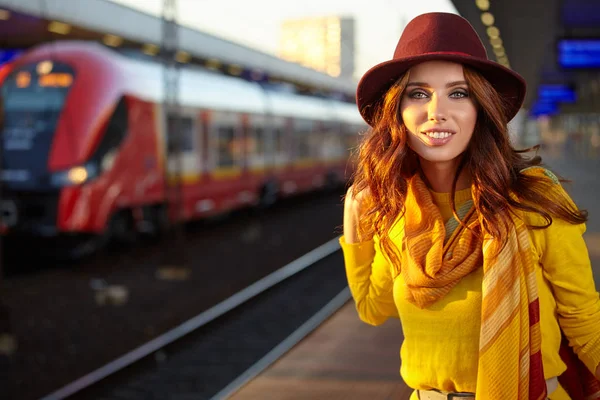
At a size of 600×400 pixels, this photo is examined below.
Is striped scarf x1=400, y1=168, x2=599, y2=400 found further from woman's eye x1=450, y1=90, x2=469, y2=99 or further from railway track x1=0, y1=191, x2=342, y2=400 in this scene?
railway track x1=0, y1=191, x2=342, y2=400

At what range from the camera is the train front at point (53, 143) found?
35.3 feet

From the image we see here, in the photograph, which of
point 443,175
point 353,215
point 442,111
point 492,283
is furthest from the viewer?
point 353,215

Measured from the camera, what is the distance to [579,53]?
40.6 feet

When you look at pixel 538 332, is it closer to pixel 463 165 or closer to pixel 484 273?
pixel 484 273

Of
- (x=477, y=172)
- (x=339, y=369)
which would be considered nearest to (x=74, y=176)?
(x=339, y=369)

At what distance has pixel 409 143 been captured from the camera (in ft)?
5.80

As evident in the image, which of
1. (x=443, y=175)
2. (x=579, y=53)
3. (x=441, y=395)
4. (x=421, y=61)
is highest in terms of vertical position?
(x=579, y=53)

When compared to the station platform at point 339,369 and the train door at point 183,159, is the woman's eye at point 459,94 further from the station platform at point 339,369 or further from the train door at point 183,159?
the train door at point 183,159

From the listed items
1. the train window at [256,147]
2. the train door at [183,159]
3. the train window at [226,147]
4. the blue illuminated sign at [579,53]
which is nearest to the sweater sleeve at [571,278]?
the train door at [183,159]

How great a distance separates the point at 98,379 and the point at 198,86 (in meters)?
9.14

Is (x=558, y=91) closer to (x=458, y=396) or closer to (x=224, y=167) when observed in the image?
(x=224, y=167)

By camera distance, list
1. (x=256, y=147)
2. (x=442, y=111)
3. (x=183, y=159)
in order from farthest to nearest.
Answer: (x=256, y=147) → (x=183, y=159) → (x=442, y=111)

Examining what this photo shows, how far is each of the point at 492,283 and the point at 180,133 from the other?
11932mm

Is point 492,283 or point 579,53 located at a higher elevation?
point 579,53
